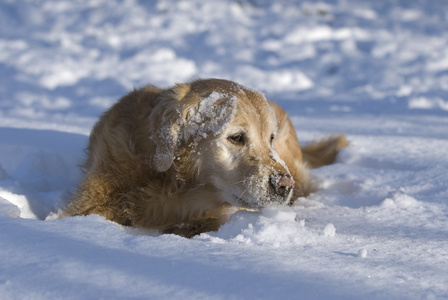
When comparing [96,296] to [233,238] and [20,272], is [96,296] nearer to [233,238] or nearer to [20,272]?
[20,272]

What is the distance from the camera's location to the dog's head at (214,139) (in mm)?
2701

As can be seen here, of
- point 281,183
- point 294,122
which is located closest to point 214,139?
point 281,183

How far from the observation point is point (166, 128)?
2.79 metres

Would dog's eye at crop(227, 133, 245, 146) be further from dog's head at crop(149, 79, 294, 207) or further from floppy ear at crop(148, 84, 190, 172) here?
floppy ear at crop(148, 84, 190, 172)

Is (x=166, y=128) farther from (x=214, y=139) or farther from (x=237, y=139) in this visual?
(x=237, y=139)

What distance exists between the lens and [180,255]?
5.67ft

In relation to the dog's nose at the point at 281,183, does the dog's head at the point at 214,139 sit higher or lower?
higher

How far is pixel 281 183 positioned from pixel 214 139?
0.47 meters

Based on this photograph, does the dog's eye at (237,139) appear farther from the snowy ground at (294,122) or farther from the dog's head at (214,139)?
the snowy ground at (294,122)

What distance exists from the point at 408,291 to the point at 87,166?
225 centimetres

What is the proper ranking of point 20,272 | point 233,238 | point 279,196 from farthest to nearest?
point 279,196 < point 233,238 < point 20,272

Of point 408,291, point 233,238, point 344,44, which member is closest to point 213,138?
point 233,238

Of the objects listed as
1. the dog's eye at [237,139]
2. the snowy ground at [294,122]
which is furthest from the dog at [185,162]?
the snowy ground at [294,122]

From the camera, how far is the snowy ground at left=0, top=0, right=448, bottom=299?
1.56 meters
